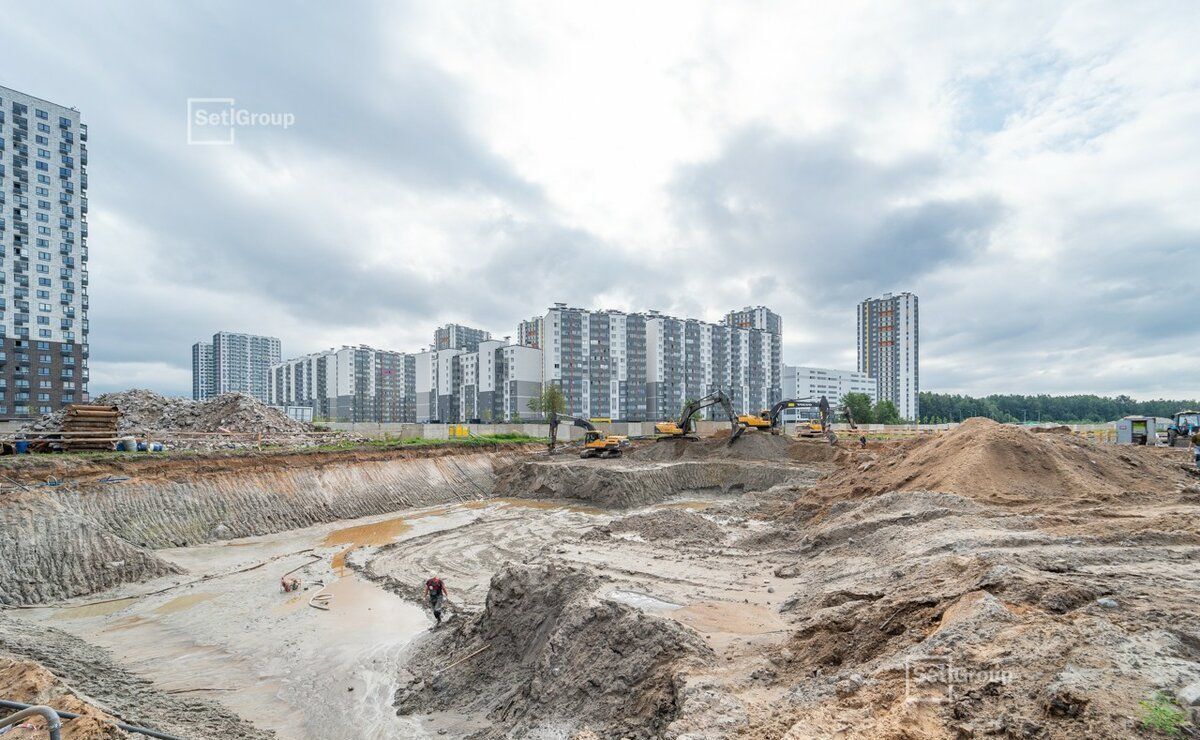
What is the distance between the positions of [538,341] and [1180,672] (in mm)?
96787

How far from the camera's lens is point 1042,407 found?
11450 centimetres

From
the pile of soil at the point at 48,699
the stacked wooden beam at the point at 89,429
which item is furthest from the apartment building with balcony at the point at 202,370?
the pile of soil at the point at 48,699

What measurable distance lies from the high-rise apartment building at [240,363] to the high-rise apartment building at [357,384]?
39792 mm

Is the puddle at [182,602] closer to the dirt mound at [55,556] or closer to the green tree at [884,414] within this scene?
the dirt mound at [55,556]

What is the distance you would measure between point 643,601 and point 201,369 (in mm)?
193518

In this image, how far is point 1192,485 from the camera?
14.7 metres

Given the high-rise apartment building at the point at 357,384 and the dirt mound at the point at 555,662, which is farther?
the high-rise apartment building at the point at 357,384

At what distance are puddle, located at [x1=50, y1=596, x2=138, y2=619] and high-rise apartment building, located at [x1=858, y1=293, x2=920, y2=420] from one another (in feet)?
385

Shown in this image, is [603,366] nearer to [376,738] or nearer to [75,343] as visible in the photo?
[75,343]

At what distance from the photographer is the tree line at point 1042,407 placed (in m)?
108

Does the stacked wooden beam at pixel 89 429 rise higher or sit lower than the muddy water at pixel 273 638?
higher

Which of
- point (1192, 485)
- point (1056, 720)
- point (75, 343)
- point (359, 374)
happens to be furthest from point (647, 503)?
point (359, 374)

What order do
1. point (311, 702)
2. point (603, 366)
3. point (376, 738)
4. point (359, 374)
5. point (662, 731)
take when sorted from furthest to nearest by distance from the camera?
point (359, 374)
point (603, 366)
point (311, 702)
point (376, 738)
point (662, 731)

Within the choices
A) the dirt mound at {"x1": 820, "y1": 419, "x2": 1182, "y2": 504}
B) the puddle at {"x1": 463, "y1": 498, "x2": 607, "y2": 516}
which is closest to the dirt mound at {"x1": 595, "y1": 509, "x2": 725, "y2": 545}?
the dirt mound at {"x1": 820, "y1": 419, "x2": 1182, "y2": 504}
